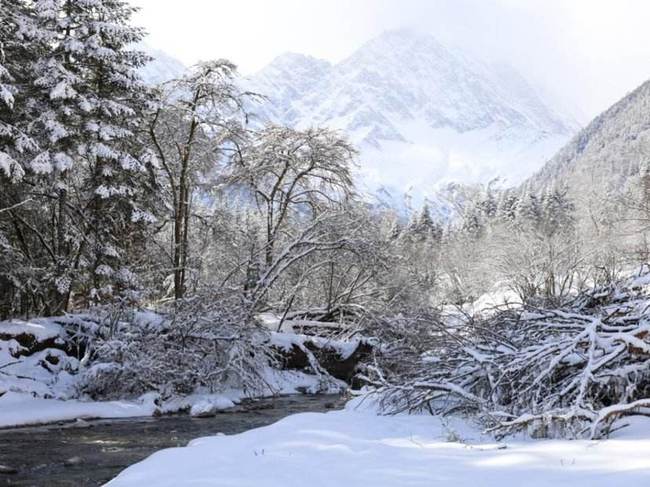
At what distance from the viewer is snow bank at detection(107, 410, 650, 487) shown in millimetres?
4418

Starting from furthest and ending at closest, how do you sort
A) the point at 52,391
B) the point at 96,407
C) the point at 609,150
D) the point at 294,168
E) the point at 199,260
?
the point at 609,150, the point at 294,168, the point at 199,260, the point at 52,391, the point at 96,407

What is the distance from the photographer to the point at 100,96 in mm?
16469

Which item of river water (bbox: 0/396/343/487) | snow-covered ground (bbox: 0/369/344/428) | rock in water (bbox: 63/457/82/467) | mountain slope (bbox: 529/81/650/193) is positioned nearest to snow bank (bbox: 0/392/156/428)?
snow-covered ground (bbox: 0/369/344/428)

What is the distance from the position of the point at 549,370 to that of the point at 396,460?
224 centimetres

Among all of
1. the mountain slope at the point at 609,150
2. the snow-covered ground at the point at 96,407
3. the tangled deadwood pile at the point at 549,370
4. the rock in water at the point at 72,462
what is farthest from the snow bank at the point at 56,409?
the mountain slope at the point at 609,150

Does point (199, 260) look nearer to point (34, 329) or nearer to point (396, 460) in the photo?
point (34, 329)

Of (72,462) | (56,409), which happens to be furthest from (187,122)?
(72,462)

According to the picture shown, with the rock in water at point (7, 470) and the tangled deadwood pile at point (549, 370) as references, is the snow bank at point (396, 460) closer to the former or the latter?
the tangled deadwood pile at point (549, 370)

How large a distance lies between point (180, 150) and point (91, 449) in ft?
44.0

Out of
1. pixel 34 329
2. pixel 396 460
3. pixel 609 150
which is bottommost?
pixel 396 460

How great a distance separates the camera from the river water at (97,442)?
7168 mm

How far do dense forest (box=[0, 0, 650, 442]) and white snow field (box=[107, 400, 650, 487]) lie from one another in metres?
0.41

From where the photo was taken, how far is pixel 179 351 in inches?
540

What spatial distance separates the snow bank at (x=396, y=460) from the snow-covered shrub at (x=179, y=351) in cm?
629
